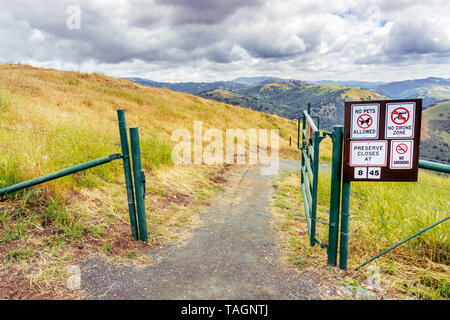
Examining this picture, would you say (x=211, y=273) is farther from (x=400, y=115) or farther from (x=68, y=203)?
(x=400, y=115)

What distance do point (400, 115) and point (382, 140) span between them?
11.7 inches

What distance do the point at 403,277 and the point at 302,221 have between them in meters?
2.22

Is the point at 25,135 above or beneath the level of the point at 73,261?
above

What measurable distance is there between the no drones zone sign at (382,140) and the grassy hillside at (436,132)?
543ft

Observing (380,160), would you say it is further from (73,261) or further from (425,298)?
(73,261)

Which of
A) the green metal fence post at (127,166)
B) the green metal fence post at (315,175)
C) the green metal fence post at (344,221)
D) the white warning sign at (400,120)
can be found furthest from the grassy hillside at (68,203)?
the white warning sign at (400,120)

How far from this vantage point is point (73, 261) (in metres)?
3.35

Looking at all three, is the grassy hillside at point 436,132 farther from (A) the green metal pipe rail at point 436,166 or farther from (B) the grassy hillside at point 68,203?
(A) the green metal pipe rail at point 436,166

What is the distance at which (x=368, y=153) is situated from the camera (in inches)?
117

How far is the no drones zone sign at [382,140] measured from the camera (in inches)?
111

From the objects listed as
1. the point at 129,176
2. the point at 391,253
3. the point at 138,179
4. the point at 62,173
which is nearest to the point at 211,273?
the point at 138,179

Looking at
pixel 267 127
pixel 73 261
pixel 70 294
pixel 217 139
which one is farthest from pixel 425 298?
pixel 267 127

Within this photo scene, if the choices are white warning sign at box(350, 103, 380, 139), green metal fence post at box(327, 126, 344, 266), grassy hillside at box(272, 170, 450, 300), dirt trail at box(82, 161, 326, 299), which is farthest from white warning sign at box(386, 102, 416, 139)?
dirt trail at box(82, 161, 326, 299)
